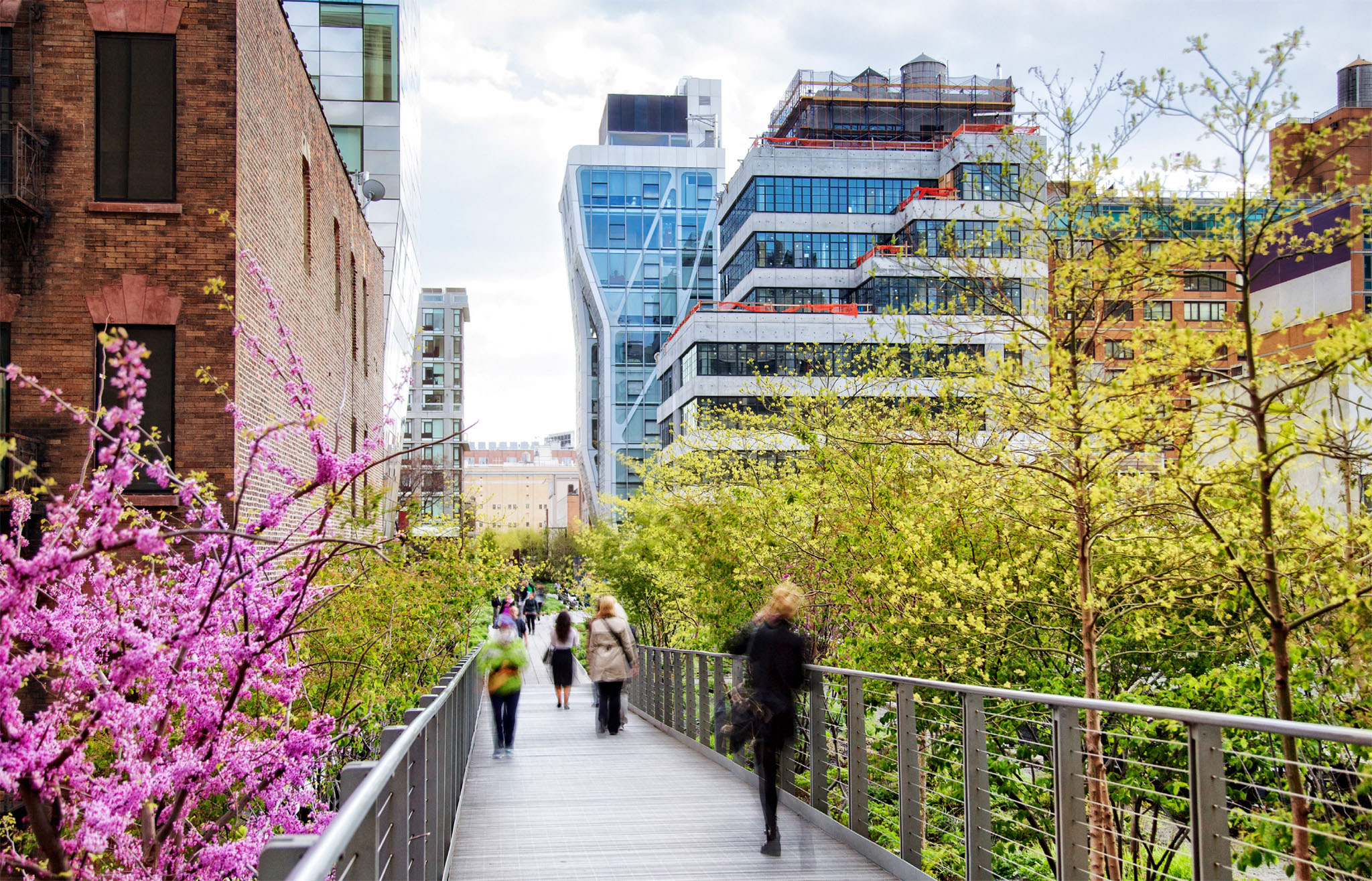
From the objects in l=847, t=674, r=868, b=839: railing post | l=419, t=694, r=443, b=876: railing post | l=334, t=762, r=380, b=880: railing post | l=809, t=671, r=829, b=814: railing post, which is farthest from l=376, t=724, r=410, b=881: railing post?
l=809, t=671, r=829, b=814: railing post

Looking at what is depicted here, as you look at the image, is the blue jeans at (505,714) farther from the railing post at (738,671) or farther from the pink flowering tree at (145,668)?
the pink flowering tree at (145,668)

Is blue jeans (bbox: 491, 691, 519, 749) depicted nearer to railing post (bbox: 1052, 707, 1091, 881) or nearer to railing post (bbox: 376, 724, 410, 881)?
railing post (bbox: 1052, 707, 1091, 881)

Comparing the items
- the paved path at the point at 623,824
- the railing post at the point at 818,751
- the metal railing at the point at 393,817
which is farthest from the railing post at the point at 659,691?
the metal railing at the point at 393,817

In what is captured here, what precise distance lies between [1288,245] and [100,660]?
8.60 m

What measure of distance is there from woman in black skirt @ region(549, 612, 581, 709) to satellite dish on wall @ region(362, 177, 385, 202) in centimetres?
1878

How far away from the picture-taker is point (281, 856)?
289 centimetres

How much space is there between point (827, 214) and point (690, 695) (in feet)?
183

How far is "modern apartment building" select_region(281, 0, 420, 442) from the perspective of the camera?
1380 inches

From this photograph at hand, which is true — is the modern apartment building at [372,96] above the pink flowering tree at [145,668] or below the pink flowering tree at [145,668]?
above

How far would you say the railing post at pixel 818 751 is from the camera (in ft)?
31.6

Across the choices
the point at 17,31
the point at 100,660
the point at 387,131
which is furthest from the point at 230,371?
the point at 387,131

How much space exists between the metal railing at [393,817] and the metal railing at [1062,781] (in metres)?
2.84

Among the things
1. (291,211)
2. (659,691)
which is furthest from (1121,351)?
(291,211)

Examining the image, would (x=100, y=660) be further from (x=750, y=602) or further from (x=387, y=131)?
(x=387, y=131)
